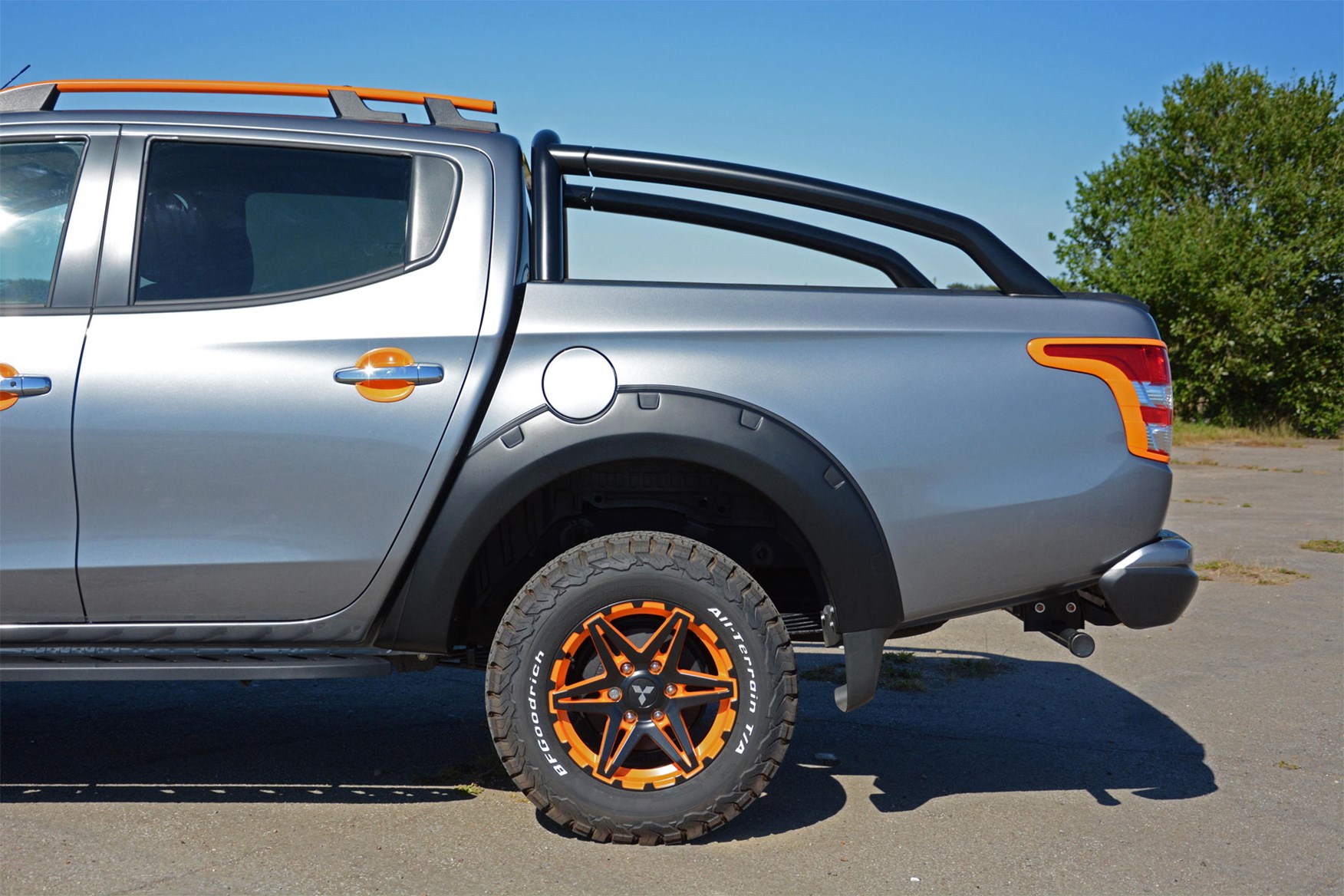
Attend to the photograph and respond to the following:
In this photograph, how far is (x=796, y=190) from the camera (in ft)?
11.7

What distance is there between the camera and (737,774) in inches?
124

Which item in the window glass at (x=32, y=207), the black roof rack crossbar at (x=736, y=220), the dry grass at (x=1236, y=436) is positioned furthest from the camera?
the dry grass at (x=1236, y=436)

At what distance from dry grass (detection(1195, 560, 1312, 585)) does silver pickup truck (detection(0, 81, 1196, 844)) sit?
5337mm

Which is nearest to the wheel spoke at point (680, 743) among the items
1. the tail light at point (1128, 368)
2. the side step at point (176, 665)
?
the side step at point (176, 665)

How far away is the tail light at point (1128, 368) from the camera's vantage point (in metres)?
3.20

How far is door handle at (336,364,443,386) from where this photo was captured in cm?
312

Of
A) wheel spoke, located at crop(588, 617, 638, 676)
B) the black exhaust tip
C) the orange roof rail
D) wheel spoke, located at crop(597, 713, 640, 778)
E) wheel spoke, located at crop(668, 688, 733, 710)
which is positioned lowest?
wheel spoke, located at crop(597, 713, 640, 778)

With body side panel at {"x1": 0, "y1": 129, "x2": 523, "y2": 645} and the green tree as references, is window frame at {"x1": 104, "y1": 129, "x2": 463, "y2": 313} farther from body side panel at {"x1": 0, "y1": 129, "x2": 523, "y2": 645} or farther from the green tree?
the green tree

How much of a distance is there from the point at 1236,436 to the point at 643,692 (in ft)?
84.9

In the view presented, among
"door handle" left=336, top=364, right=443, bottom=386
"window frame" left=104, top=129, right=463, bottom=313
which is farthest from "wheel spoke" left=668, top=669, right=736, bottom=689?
"window frame" left=104, top=129, right=463, bottom=313

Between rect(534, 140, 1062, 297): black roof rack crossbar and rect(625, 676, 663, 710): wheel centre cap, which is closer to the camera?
rect(625, 676, 663, 710): wheel centre cap

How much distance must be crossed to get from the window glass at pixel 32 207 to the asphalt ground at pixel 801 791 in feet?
5.35

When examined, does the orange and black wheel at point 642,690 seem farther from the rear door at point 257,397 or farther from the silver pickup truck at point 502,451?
the rear door at point 257,397

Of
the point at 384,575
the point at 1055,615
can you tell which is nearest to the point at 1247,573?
the point at 1055,615
